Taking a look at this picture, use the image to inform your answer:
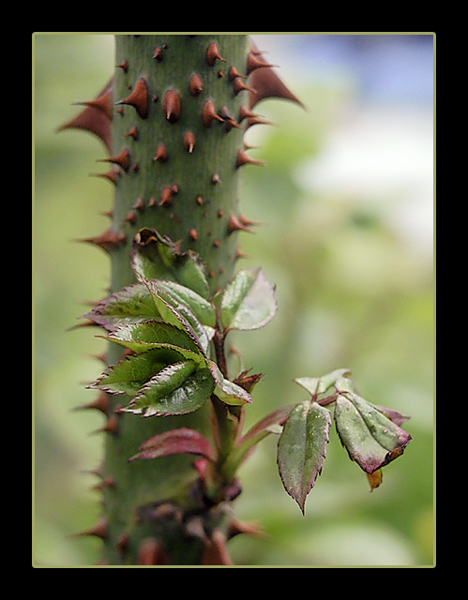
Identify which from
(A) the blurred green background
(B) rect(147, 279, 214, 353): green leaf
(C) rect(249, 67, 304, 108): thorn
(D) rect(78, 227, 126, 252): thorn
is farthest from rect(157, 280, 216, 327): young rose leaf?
(A) the blurred green background

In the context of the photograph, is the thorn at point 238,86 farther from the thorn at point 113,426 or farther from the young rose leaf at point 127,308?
the thorn at point 113,426

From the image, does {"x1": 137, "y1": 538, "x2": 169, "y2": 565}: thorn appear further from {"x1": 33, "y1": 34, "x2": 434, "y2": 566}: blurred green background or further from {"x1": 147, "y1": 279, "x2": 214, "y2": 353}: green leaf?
{"x1": 33, "y1": 34, "x2": 434, "y2": 566}: blurred green background

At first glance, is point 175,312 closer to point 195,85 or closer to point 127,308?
point 127,308

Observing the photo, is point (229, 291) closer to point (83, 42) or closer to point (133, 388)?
point (133, 388)

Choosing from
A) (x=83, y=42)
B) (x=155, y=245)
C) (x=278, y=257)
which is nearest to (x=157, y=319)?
(x=155, y=245)

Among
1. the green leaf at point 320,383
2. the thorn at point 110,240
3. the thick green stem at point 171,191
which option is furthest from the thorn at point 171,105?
the green leaf at point 320,383

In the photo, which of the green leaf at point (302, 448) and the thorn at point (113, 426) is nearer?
the green leaf at point (302, 448)
